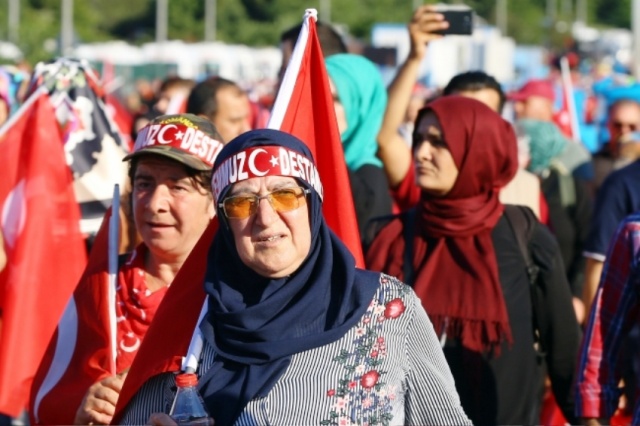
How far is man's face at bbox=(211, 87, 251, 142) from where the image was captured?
290 inches

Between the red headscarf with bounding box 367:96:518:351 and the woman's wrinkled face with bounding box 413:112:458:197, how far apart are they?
0.07 feet

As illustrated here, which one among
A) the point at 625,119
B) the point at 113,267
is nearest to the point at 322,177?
the point at 113,267

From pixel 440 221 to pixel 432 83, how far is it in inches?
705

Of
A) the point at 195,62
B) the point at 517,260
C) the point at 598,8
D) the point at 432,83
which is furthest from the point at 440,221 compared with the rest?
the point at 598,8

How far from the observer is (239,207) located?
3.82 m

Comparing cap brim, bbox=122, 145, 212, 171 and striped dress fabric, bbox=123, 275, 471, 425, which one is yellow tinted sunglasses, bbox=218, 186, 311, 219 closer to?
striped dress fabric, bbox=123, 275, 471, 425

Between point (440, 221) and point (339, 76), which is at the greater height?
point (339, 76)

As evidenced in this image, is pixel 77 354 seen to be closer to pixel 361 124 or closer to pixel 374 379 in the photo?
→ pixel 374 379

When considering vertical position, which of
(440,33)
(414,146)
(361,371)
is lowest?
(361,371)

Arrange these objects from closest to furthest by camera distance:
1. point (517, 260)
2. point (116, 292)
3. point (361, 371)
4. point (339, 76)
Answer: point (361, 371) < point (116, 292) < point (517, 260) < point (339, 76)

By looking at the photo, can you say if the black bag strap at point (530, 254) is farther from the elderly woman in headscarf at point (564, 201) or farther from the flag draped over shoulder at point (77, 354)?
the flag draped over shoulder at point (77, 354)

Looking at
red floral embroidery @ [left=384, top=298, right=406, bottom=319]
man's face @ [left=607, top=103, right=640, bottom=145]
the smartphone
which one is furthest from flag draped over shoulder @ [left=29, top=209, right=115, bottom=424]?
man's face @ [left=607, top=103, right=640, bottom=145]

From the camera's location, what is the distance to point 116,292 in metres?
4.80

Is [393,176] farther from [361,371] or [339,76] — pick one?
[361,371]
